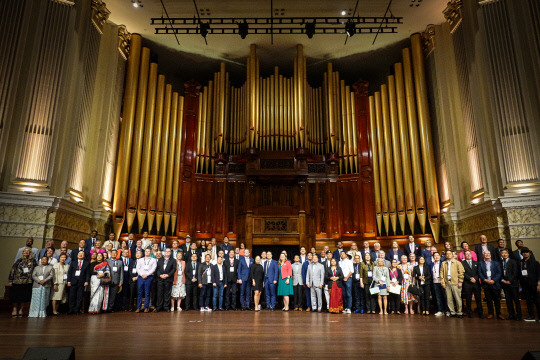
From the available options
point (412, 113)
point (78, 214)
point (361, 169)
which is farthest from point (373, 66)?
point (78, 214)

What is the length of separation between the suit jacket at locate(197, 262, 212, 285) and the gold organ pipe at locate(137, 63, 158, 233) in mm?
3131

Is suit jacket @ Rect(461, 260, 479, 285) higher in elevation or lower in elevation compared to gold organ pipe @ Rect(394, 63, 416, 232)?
lower

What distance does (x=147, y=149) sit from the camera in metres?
11.0

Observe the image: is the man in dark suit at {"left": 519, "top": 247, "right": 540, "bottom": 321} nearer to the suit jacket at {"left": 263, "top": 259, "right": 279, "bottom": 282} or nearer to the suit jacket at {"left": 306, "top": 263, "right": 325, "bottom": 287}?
the suit jacket at {"left": 306, "top": 263, "right": 325, "bottom": 287}

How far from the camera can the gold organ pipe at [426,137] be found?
32.2 feet

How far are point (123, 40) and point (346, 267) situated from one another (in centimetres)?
921

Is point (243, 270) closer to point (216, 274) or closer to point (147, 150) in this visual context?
point (216, 274)

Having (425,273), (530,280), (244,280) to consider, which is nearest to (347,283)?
(425,273)

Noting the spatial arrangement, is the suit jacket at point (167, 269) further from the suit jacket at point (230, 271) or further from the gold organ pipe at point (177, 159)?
the gold organ pipe at point (177, 159)

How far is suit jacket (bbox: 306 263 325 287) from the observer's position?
7.93m

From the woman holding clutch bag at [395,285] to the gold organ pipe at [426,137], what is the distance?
9.49 feet

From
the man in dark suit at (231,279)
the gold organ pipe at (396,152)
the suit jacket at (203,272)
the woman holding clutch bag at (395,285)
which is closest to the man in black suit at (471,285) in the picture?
the woman holding clutch bag at (395,285)

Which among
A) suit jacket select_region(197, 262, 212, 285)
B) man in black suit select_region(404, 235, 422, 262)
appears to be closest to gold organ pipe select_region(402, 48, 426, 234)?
man in black suit select_region(404, 235, 422, 262)

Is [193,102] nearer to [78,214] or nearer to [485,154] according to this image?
[78,214]
